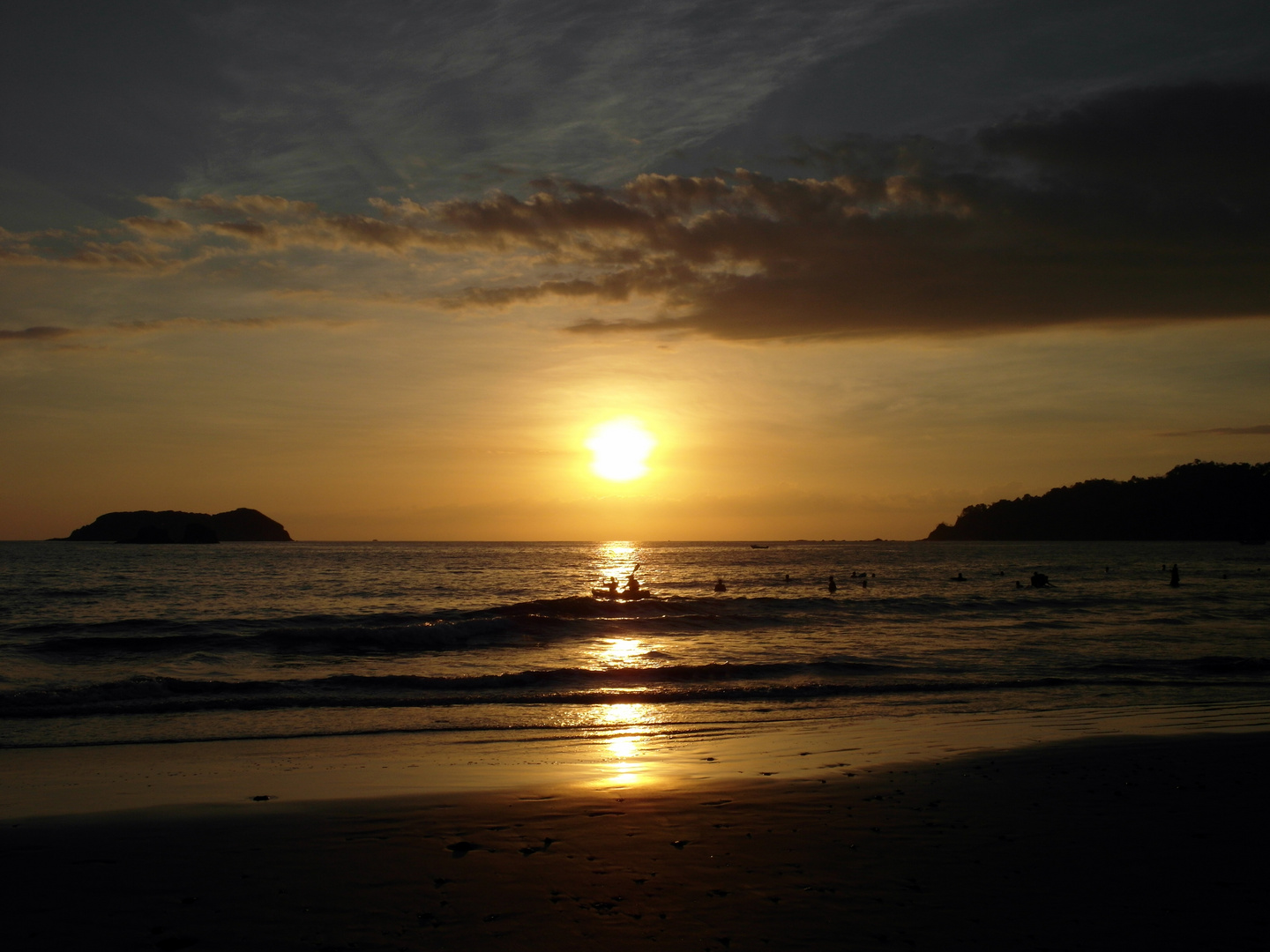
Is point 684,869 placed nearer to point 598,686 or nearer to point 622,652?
point 598,686

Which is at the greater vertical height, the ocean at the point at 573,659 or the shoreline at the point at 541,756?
the shoreline at the point at 541,756

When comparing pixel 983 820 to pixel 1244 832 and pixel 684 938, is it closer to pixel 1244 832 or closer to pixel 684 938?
pixel 1244 832

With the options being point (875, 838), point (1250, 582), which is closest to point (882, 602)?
point (1250, 582)

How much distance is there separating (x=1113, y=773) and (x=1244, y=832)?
2612 mm

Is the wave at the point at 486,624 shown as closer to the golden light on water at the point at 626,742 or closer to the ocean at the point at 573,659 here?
the ocean at the point at 573,659

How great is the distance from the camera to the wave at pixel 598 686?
18.6m

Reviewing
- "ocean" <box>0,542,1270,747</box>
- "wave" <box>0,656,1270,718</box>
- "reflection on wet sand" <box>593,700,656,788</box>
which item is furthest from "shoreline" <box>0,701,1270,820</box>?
"wave" <box>0,656,1270,718</box>

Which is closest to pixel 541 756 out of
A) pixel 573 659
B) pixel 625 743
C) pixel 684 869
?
pixel 625 743

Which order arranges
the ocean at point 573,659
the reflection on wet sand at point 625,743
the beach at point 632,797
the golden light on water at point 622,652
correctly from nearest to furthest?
the beach at point 632,797 → the reflection on wet sand at point 625,743 → the ocean at point 573,659 → the golden light on water at point 622,652

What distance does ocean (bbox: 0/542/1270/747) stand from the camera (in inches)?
698

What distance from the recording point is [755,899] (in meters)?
6.87

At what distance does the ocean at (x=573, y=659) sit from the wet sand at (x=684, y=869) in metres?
6.22

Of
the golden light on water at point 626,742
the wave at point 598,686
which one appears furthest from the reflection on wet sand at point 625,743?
the wave at point 598,686

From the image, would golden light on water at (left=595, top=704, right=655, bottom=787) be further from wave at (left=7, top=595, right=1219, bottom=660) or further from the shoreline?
wave at (left=7, top=595, right=1219, bottom=660)
